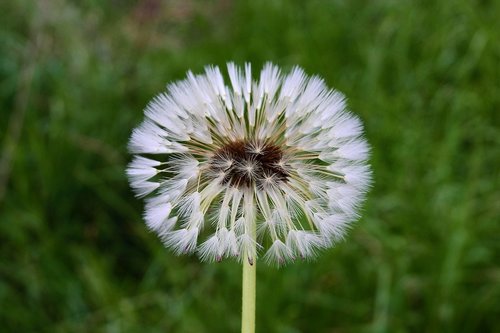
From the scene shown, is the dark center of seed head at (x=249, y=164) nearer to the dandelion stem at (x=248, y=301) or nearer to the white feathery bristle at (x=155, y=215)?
the white feathery bristle at (x=155, y=215)

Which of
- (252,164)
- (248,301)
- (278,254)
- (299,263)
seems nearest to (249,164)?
(252,164)

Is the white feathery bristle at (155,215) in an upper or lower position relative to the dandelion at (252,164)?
lower

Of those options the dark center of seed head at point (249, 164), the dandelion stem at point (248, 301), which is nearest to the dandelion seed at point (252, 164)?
the dark center of seed head at point (249, 164)

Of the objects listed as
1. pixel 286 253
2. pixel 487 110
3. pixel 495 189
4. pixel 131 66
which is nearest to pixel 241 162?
pixel 286 253

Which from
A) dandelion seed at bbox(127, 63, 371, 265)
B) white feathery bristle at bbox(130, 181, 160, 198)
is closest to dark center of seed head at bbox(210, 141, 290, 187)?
dandelion seed at bbox(127, 63, 371, 265)

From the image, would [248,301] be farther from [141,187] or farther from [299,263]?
[299,263]

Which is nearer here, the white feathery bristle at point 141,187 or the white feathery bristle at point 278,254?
the white feathery bristle at point 278,254

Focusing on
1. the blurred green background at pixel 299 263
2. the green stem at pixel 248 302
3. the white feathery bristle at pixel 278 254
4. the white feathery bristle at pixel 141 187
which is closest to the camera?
the green stem at pixel 248 302

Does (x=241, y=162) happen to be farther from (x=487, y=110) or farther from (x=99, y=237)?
(x=487, y=110)
